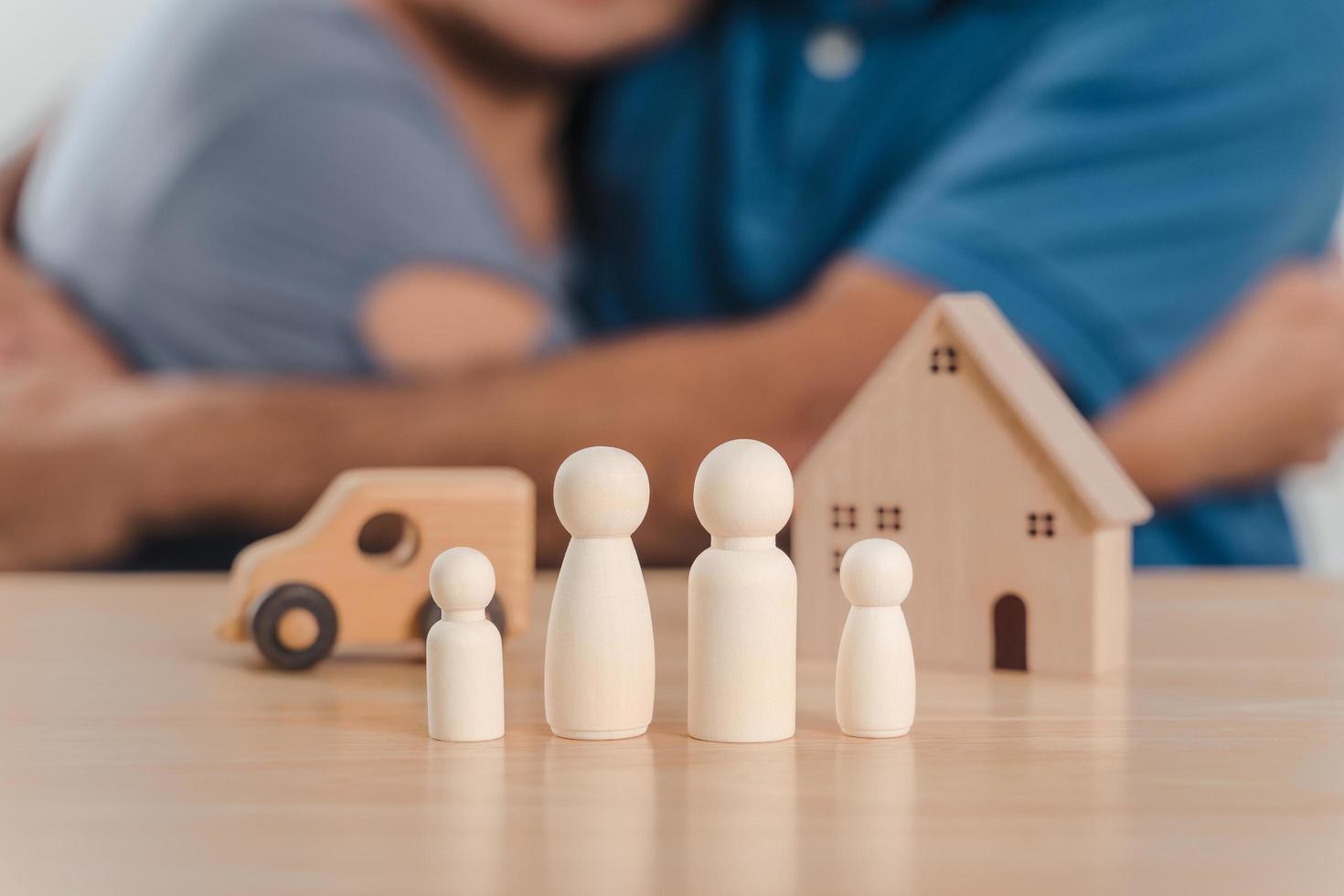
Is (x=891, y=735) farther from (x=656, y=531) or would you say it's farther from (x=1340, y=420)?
(x=1340, y=420)

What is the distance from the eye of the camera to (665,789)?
0.45 metres

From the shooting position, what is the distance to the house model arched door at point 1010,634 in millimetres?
664

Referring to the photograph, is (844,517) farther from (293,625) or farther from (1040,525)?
(293,625)

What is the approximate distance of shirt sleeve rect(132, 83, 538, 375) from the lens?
147 cm

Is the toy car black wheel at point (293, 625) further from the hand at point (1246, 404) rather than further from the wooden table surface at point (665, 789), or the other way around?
the hand at point (1246, 404)

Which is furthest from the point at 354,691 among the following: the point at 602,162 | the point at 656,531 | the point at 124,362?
the point at 602,162

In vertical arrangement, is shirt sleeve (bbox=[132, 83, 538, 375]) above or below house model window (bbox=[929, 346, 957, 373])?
above

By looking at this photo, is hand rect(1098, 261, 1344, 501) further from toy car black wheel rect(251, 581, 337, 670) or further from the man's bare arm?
toy car black wheel rect(251, 581, 337, 670)

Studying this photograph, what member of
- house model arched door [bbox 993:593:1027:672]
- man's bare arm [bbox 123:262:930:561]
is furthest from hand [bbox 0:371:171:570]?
house model arched door [bbox 993:593:1027:672]

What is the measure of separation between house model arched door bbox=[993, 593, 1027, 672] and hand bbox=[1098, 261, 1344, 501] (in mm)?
755

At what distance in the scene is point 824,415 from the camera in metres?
1.37

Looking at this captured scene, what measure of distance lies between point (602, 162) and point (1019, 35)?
0.53 meters

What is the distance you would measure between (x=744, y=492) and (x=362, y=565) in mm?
249

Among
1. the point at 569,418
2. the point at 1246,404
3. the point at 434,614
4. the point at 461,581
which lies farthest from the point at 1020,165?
the point at 461,581
